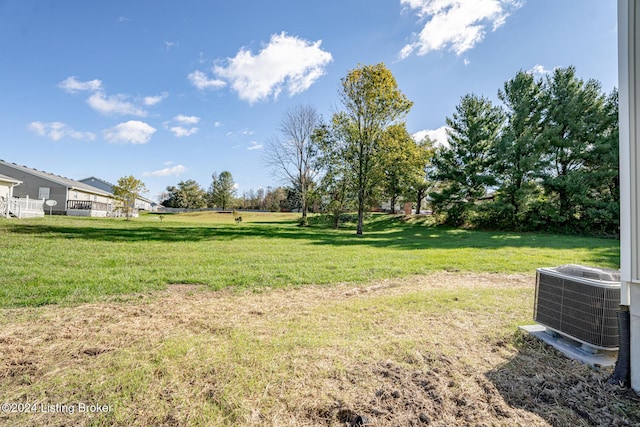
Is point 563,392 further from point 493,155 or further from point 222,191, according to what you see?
point 222,191

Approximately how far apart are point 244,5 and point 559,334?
1036 cm

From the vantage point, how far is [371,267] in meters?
6.29

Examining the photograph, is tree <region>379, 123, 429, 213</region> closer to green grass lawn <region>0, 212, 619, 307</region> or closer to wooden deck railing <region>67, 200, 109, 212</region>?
green grass lawn <region>0, 212, 619, 307</region>

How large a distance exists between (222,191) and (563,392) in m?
56.4

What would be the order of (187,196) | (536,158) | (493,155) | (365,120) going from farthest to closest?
1. (187,196)
2. (493,155)
3. (536,158)
4. (365,120)

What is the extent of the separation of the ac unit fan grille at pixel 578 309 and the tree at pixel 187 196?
58.6 metres

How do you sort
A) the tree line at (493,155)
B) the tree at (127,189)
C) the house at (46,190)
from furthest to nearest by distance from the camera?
the house at (46,190)
the tree at (127,189)
the tree line at (493,155)

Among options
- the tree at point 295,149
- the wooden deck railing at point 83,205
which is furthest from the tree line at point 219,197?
the wooden deck railing at point 83,205

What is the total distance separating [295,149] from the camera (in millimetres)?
25359

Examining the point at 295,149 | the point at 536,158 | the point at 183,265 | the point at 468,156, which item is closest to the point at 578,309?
the point at 183,265

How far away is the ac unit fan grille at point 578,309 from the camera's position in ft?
7.48

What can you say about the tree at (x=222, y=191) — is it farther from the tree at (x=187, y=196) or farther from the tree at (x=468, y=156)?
the tree at (x=468, y=156)

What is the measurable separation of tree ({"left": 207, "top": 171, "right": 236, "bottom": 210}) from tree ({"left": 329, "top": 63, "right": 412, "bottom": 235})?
139ft

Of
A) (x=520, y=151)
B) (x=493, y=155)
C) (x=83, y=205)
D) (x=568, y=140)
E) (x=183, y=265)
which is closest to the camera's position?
(x=183, y=265)
